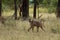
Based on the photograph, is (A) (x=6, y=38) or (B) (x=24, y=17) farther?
(B) (x=24, y=17)

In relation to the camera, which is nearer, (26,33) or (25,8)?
(26,33)

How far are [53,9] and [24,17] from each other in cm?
1110

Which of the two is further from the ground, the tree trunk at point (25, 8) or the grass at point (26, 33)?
the tree trunk at point (25, 8)

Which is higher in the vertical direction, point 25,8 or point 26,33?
point 25,8

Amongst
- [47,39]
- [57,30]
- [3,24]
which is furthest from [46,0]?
[47,39]

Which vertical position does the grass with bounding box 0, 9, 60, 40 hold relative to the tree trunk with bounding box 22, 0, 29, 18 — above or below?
below

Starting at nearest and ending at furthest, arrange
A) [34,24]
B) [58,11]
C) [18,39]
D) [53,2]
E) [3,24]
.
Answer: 1. [18,39]
2. [34,24]
3. [3,24]
4. [58,11]
5. [53,2]

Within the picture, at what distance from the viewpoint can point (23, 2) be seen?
19.9 meters

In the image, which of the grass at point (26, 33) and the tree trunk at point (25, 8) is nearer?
the grass at point (26, 33)

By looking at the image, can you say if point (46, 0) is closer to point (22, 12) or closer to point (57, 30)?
point (22, 12)

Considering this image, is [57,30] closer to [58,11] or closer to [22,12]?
[22,12]

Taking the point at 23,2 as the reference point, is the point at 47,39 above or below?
below

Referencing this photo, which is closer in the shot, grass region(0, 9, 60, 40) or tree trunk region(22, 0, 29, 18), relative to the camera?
grass region(0, 9, 60, 40)

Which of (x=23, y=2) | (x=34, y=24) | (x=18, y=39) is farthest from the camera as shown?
(x=23, y=2)
